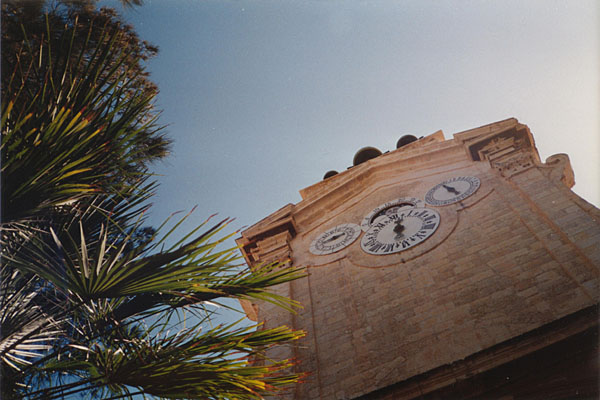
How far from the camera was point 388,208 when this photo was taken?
43.6ft

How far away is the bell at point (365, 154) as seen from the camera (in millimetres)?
20219

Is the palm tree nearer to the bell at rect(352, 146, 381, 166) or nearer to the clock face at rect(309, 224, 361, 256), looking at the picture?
the clock face at rect(309, 224, 361, 256)

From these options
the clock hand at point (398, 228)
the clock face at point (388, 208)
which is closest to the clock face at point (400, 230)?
the clock hand at point (398, 228)

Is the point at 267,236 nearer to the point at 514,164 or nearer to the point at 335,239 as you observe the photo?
the point at 335,239

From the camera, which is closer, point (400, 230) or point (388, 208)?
point (400, 230)

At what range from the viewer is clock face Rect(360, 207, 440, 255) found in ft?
38.1

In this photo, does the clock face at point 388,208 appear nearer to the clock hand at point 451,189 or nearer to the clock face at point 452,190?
the clock face at point 452,190

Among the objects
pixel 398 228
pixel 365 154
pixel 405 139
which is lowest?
pixel 398 228

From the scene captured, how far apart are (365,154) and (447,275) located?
10.7 metres

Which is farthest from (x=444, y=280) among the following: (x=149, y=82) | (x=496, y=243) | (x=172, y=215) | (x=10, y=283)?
(x=10, y=283)

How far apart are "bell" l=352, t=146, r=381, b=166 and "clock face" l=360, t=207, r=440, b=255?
24.5 ft

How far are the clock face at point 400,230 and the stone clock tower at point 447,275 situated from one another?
0.04 m

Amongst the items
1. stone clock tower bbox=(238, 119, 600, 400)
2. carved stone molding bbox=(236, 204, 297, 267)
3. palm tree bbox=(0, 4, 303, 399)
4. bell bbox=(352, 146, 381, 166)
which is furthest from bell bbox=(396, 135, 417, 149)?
palm tree bbox=(0, 4, 303, 399)

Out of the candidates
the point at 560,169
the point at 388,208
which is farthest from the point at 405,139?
the point at 560,169
